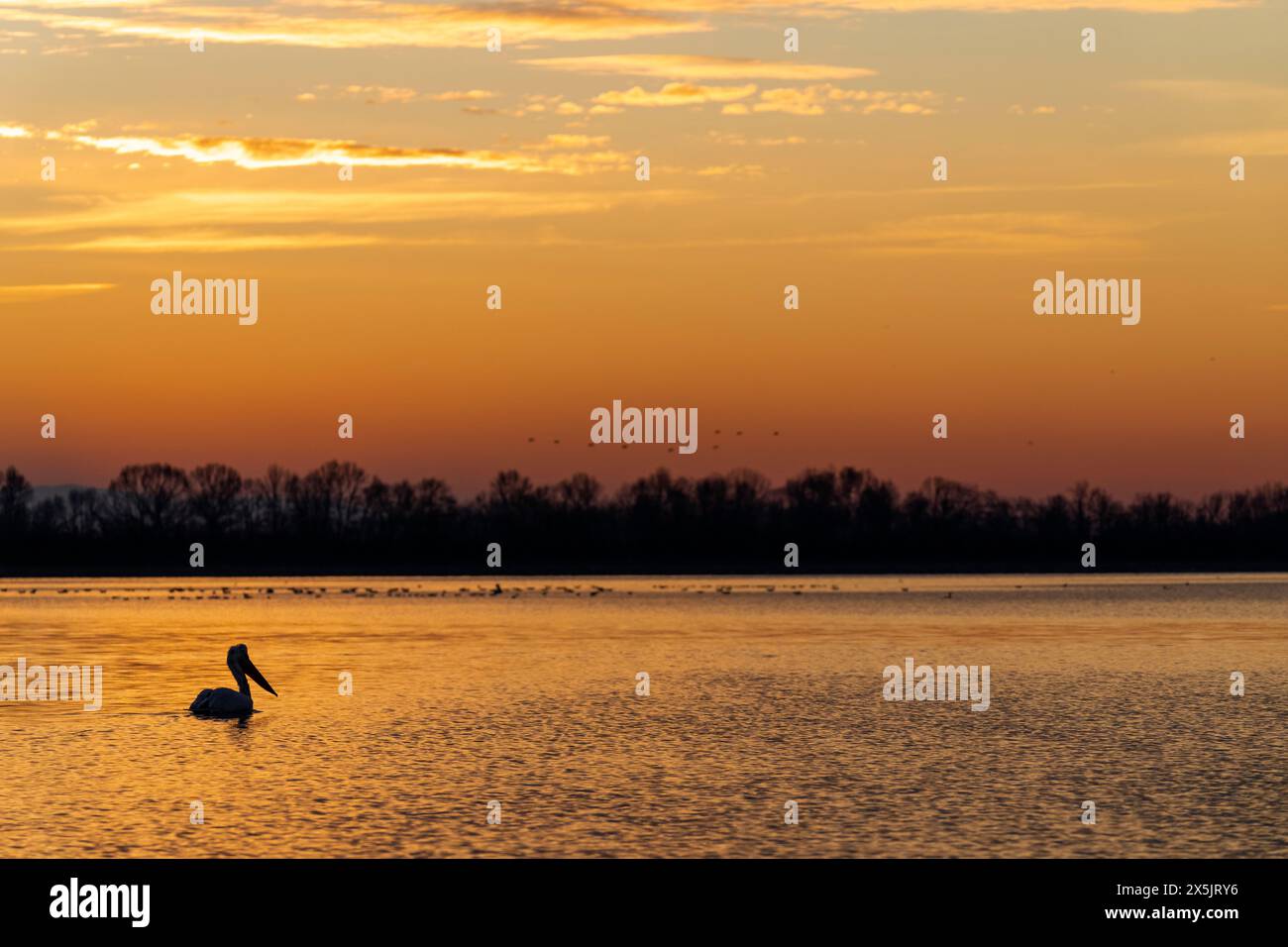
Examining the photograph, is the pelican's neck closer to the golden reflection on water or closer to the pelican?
the pelican

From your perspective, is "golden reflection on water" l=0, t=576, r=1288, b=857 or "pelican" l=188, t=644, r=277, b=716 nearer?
"golden reflection on water" l=0, t=576, r=1288, b=857

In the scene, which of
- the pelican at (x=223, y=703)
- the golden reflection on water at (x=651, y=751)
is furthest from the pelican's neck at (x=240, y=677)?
the golden reflection on water at (x=651, y=751)

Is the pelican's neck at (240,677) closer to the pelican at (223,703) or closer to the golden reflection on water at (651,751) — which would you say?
the pelican at (223,703)

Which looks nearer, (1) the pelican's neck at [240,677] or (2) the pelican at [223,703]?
(2) the pelican at [223,703]

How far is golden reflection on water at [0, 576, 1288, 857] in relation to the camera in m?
19.8

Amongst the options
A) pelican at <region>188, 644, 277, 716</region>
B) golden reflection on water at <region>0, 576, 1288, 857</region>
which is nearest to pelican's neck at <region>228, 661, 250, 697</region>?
pelican at <region>188, 644, 277, 716</region>

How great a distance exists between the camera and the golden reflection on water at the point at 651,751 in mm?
19766

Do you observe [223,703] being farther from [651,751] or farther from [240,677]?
[651,751]

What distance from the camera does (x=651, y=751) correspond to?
27.2 metres

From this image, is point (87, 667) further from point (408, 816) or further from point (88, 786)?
point (408, 816)

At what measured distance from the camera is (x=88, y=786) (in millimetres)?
23188

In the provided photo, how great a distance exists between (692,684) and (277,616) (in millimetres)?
45177
